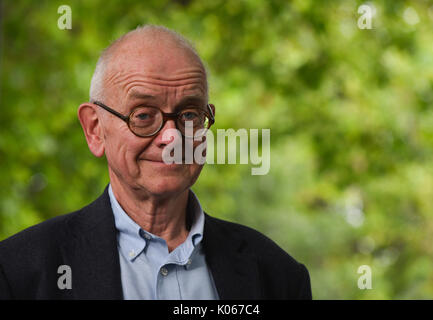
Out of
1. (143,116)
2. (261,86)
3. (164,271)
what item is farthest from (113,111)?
(261,86)

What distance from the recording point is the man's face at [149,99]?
3.47ft

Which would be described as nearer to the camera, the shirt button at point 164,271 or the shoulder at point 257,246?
the shirt button at point 164,271

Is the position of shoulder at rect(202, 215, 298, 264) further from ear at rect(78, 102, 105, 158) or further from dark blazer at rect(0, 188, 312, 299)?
ear at rect(78, 102, 105, 158)

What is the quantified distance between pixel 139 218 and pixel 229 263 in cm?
19

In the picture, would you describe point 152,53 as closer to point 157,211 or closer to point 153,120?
point 153,120

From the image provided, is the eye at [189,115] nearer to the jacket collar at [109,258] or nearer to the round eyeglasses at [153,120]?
the round eyeglasses at [153,120]

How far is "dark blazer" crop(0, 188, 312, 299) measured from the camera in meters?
1.05

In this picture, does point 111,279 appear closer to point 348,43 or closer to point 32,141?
point 32,141

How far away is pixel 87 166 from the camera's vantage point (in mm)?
3488

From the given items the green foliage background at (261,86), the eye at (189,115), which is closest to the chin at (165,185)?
the eye at (189,115)

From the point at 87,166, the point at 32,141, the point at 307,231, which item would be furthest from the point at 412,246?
the point at 32,141

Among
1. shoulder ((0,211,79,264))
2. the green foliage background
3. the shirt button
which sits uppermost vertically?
the green foliage background

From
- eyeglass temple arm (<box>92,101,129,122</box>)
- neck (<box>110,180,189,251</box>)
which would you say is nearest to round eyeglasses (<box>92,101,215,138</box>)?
eyeglass temple arm (<box>92,101,129,122</box>)

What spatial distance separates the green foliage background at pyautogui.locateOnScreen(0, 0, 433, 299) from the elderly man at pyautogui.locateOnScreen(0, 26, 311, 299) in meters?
1.94
